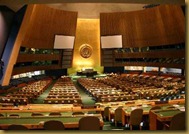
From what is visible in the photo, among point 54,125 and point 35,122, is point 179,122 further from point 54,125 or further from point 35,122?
point 35,122

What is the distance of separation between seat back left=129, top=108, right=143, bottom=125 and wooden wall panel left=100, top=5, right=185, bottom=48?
11584mm

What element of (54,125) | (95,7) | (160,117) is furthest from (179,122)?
(95,7)

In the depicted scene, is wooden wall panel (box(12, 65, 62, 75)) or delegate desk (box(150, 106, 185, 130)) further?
wooden wall panel (box(12, 65, 62, 75))

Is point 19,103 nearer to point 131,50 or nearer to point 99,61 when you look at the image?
point 131,50

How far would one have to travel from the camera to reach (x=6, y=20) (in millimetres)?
11000

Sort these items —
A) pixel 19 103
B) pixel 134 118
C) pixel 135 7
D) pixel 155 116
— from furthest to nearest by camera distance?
pixel 135 7, pixel 19 103, pixel 134 118, pixel 155 116

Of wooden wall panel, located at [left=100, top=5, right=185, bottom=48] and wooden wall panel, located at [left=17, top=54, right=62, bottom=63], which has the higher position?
wooden wall panel, located at [left=100, top=5, right=185, bottom=48]

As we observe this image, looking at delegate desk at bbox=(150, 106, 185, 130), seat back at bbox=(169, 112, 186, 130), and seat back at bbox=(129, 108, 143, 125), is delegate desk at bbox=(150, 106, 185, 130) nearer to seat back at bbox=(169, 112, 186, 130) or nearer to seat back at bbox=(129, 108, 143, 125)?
seat back at bbox=(169, 112, 186, 130)

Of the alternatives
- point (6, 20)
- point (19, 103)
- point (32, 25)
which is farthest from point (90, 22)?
point (19, 103)

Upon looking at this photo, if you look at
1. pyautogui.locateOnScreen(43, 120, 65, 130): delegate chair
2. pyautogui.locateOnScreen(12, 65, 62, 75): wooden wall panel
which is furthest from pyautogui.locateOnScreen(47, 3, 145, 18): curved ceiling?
pyautogui.locateOnScreen(43, 120, 65, 130): delegate chair

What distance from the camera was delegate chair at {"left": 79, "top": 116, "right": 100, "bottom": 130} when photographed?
459 cm

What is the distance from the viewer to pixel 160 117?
497 cm

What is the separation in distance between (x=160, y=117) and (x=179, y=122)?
23.9 inches

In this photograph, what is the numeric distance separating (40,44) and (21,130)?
17.8 meters
